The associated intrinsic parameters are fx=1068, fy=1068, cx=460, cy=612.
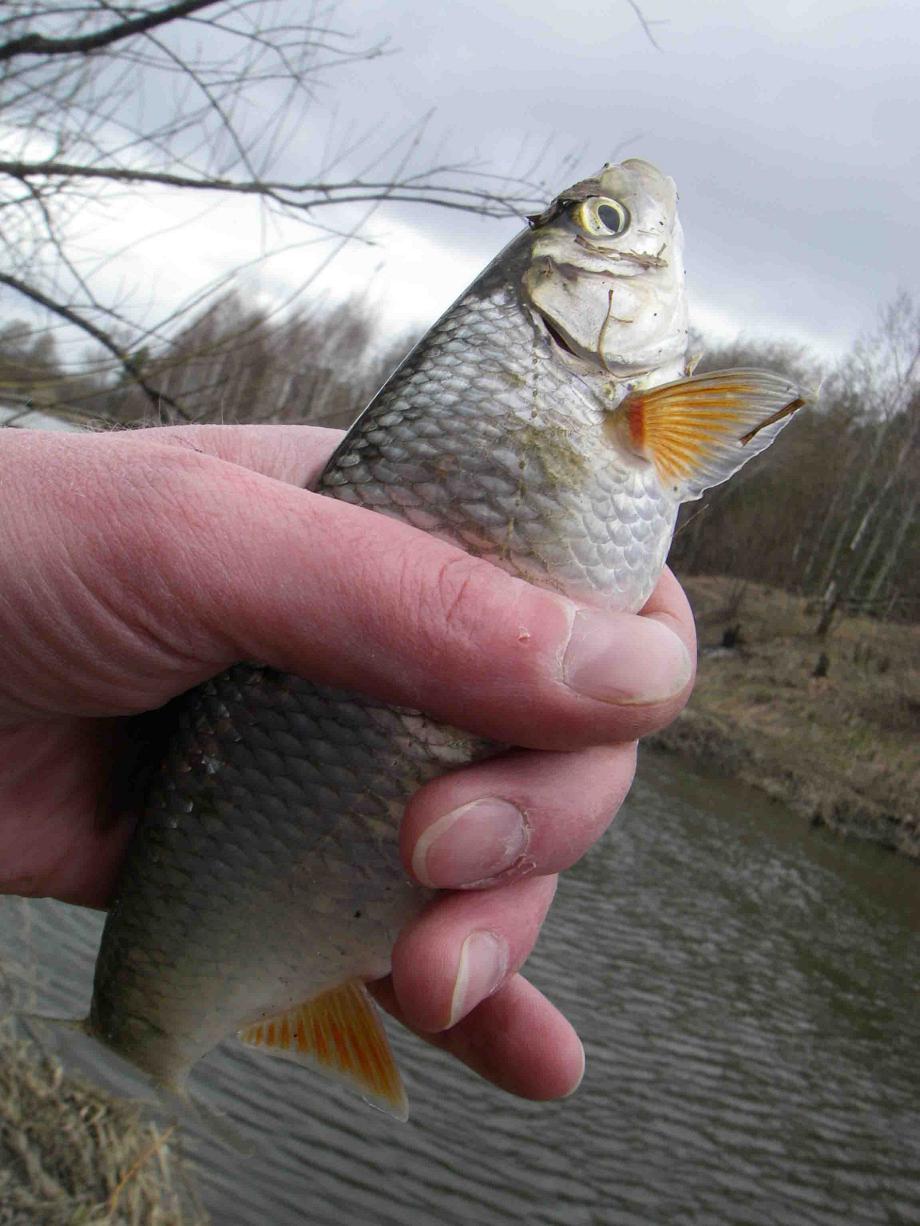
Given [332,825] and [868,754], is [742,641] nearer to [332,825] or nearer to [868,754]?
[868,754]

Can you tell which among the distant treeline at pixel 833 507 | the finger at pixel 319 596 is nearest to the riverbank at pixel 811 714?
the distant treeline at pixel 833 507

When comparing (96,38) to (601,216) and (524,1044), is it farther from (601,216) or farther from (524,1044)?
(524,1044)

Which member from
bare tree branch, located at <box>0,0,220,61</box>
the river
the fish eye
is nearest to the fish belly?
the fish eye

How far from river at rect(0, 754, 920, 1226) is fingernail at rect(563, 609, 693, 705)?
662 cm

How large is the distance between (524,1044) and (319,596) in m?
1.68

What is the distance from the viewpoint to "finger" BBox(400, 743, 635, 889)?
7.05 ft

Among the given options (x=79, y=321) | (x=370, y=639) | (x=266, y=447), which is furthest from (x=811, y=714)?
(x=370, y=639)

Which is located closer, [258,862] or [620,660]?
[620,660]

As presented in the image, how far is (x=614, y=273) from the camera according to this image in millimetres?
2480

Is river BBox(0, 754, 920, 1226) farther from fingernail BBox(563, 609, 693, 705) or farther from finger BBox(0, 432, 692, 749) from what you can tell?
fingernail BBox(563, 609, 693, 705)

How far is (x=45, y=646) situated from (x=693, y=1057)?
11.3 m

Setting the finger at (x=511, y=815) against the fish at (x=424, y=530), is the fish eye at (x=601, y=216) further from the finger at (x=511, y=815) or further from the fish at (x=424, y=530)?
the finger at (x=511, y=815)

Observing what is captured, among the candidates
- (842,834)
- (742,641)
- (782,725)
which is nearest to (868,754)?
(782,725)

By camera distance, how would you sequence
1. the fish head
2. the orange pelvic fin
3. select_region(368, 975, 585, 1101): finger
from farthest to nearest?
select_region(368, 975, 585, 1101): finger → the orange pelvic fin → the fish head
